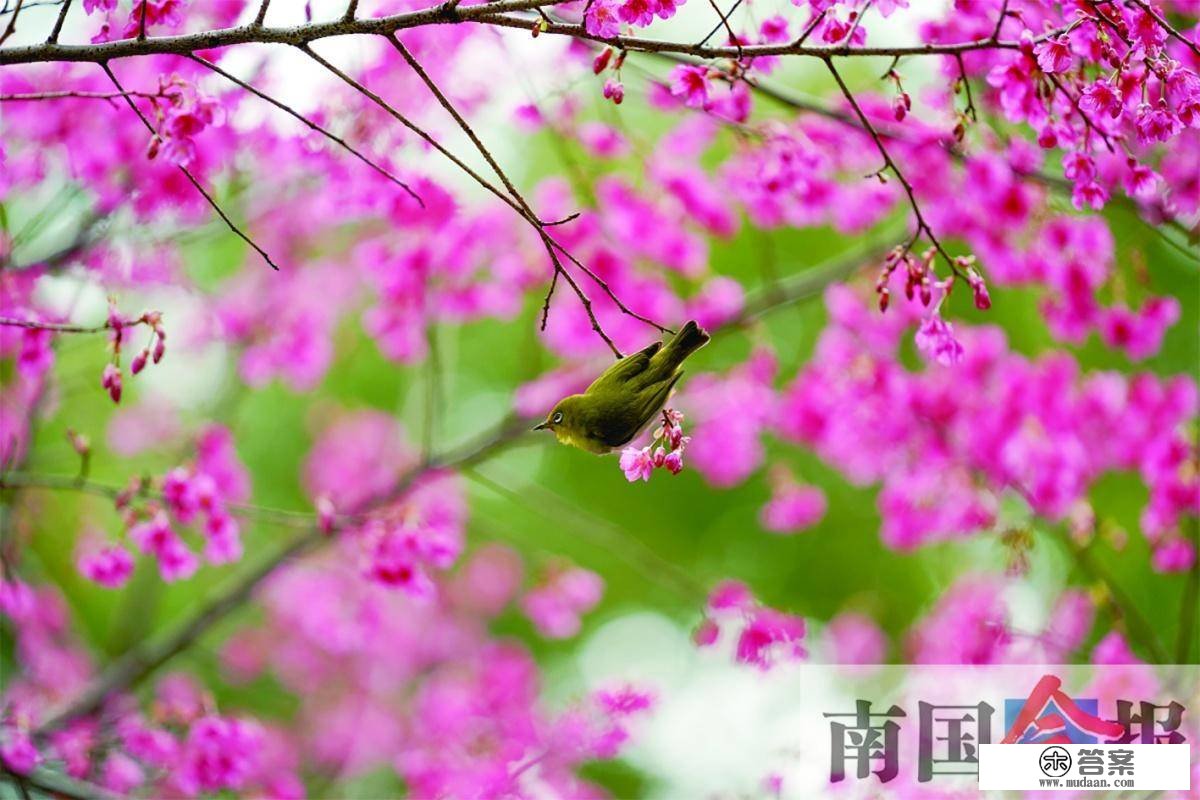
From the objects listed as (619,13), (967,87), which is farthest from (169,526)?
(967,87)

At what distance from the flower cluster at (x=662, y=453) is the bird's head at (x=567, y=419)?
152mm

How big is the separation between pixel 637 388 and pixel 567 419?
0.25 m

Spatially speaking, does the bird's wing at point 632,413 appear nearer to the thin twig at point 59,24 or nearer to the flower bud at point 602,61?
the flower bud at point 602,61

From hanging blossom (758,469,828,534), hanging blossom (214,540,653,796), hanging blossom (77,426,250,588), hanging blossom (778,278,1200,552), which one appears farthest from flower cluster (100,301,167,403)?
hanging blossom (758,469,828,534)

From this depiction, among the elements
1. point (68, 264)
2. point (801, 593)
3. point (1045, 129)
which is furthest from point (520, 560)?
point (1045, 129)

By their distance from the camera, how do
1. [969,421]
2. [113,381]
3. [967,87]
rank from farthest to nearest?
[969,421], [113,381], [967,87]

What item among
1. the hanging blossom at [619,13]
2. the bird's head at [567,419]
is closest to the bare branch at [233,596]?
the bird's head at [567,419]

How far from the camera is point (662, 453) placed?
228 cm

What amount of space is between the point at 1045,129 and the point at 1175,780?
2.24 m

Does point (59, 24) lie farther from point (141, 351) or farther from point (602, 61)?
point (602, 61)

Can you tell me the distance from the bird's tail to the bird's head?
0.24 meters

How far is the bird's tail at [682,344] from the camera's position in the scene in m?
2.28

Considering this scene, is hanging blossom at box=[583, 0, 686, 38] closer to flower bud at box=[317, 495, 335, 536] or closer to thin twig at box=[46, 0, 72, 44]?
thin twig at box=[46, 0, 72, 44]

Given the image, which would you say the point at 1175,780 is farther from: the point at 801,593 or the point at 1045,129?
the point at 801,593
